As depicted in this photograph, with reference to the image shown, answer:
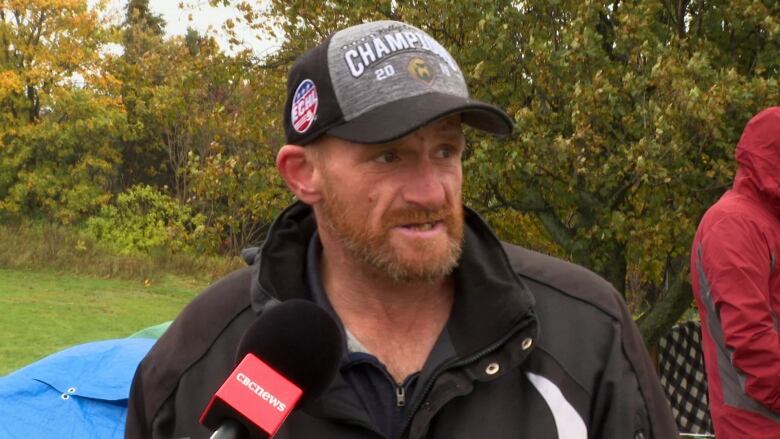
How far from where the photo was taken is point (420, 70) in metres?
2.21

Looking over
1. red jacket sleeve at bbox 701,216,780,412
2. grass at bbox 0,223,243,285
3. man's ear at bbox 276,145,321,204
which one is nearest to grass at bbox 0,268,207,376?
grass at bbox 0,223,243,285

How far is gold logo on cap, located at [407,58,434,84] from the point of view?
7.22ft

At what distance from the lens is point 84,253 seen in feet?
89.4

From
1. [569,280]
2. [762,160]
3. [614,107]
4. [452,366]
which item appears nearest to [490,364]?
[452,366]

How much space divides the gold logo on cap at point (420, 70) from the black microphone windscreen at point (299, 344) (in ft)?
1.78

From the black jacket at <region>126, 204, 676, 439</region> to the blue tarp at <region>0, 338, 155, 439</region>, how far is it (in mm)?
2684

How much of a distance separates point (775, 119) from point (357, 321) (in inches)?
99.7

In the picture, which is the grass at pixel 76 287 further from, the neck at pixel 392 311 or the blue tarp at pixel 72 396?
the neck at pixel 392 311

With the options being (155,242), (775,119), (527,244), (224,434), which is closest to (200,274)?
(155,242)

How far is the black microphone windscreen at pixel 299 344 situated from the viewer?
183cm

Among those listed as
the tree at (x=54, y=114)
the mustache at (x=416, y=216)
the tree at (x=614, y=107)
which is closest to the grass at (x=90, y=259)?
the tree at (x=54, y=114)

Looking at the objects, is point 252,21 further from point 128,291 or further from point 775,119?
point 128,291

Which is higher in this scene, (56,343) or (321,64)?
(321,64)

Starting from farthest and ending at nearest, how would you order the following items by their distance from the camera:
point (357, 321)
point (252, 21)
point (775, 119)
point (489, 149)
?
point (252, 21)
point (489, 149)
point (775, 119)
point (357, 321)
